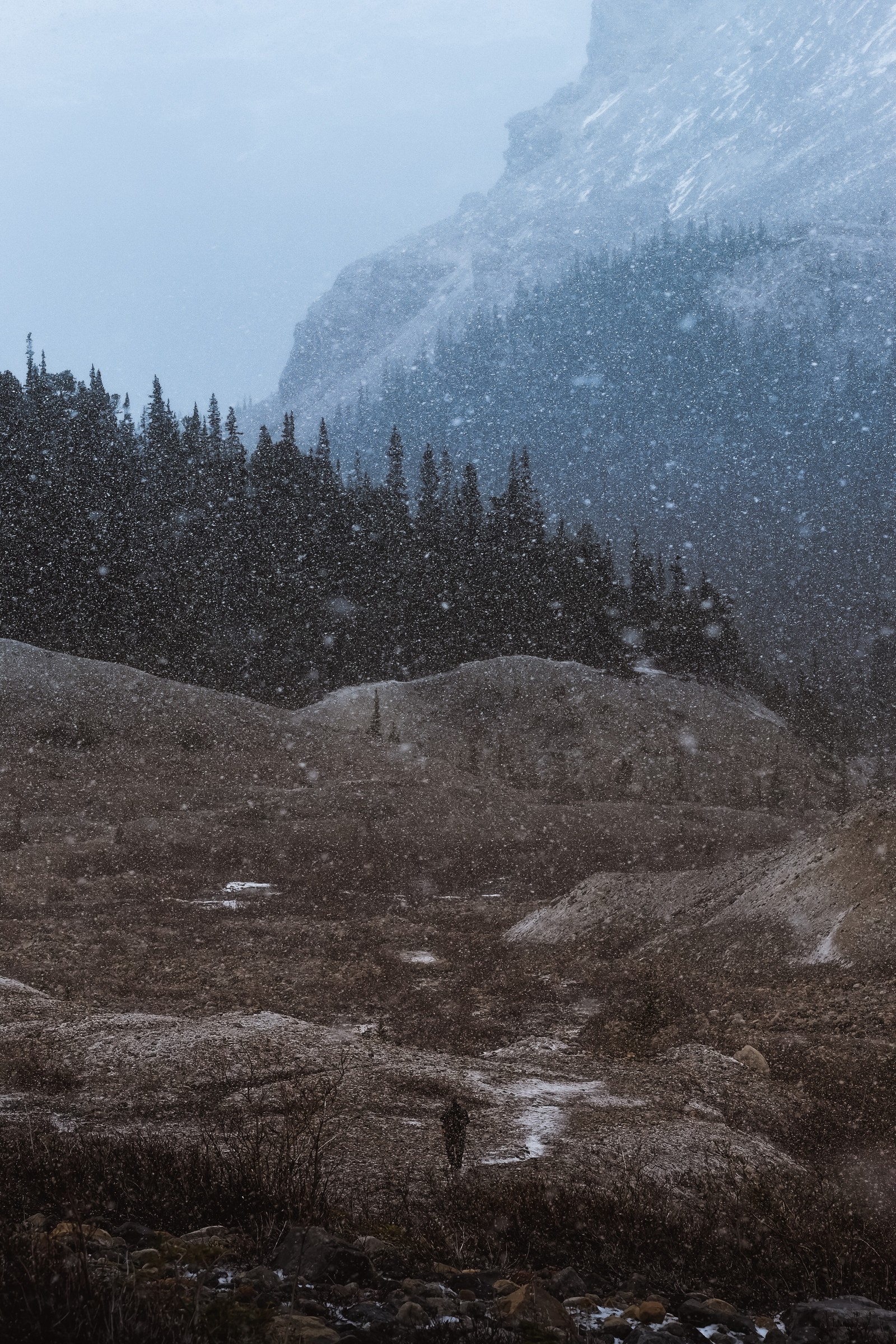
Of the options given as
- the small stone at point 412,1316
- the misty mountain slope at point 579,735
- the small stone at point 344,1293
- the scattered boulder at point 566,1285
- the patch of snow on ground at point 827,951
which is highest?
the misty mountain slope at point 579,735

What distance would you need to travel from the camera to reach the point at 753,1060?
13.8 meters

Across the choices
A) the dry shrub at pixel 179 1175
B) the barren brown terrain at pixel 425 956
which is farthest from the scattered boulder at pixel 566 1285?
the barren brown terrain at pixel 425 956

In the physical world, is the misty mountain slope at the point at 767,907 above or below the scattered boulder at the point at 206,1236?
below

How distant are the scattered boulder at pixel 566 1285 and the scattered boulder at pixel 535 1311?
67 centimetres

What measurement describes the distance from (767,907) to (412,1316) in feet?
59.5

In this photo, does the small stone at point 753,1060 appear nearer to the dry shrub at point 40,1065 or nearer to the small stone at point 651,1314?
the small stone at point 651,1314

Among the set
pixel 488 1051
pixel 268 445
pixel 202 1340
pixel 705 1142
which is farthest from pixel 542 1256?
pixel 268 445

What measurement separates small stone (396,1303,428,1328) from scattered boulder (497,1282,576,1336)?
48 cm

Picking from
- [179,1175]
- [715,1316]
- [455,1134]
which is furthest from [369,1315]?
[455,1134]

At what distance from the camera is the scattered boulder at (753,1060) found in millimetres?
13555

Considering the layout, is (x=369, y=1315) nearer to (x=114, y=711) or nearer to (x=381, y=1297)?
(x=381, y=1297)

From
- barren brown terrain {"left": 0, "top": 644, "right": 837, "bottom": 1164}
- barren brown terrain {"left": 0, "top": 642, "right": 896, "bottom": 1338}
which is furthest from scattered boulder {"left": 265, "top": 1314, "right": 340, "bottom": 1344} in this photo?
barren brown terrain {"left": 0, "top": 644, "right": 837, "bottom": 1164}

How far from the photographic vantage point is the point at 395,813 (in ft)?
137

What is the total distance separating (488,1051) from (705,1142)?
5734 millimetres
